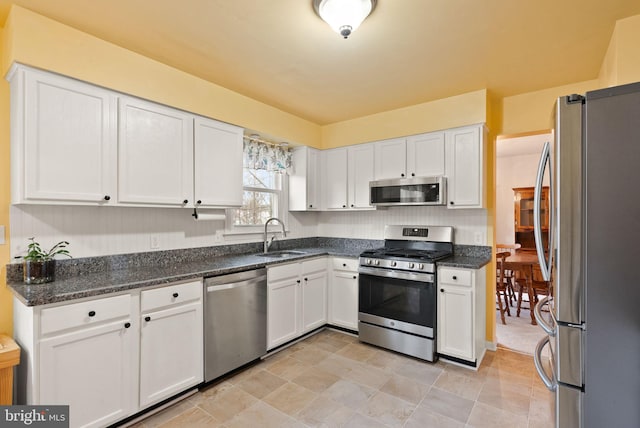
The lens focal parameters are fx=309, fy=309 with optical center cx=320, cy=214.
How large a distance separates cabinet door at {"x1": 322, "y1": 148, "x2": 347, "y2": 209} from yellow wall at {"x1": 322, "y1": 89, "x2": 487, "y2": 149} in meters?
0.13

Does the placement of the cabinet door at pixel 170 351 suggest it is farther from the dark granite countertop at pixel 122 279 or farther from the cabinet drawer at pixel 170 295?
the dark granite countertop at pixel 122 279

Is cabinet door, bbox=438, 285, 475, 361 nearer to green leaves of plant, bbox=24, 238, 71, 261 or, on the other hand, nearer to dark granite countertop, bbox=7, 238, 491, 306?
dark granite countertop, bbox=7, 238, 491, 306

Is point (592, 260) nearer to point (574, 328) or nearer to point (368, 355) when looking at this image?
point (574, 328)

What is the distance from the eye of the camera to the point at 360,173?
3.80 meters

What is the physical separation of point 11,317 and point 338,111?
331 centimetres

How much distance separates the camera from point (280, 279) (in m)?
3.04

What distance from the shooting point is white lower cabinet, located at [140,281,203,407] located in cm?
203

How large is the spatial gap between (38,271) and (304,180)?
8.75ft

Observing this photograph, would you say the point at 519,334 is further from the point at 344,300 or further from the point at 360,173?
the point at 360,173

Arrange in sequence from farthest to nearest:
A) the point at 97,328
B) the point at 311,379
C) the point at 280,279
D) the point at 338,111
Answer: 1. the point at 338,111
2. the point at 280,279
3. the point at 311,379
4. the point at 97,328

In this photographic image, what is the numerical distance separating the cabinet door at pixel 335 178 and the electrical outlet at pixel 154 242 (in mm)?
2067

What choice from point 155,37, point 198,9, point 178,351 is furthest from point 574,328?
point 155,37

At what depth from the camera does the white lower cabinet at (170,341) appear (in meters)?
2.03

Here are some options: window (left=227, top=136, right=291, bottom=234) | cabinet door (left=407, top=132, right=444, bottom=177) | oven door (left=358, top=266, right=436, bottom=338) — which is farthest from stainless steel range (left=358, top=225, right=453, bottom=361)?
window (left=227, top=136, right=291, bottom=234)
